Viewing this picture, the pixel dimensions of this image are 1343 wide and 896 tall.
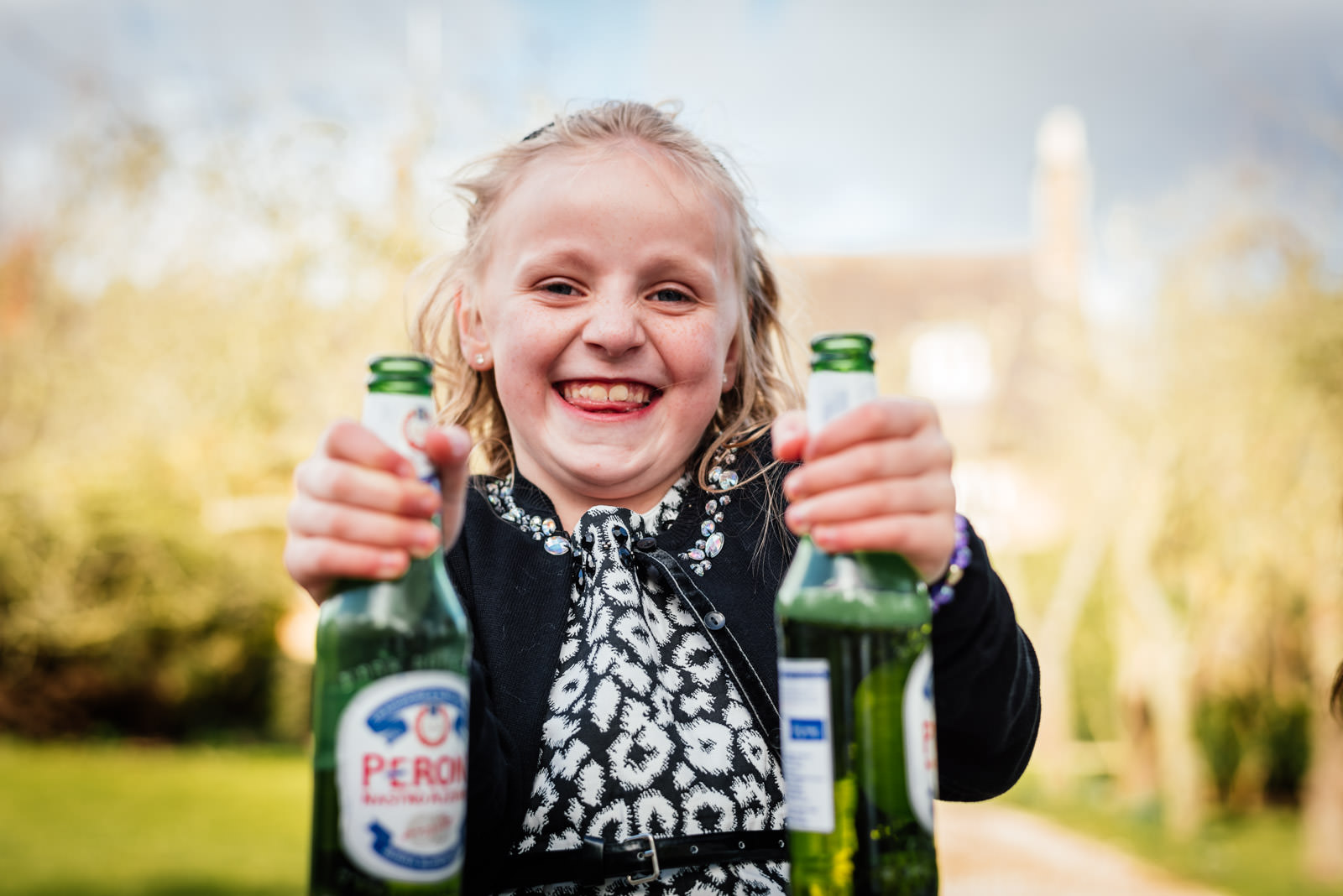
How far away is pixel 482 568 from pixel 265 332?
7.69 meters

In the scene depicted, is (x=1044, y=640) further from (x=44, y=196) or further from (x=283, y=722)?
(x=44, y=196)

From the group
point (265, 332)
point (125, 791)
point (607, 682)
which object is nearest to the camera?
point (607, 682)

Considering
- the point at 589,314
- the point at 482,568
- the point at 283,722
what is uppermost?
the point at 589,314

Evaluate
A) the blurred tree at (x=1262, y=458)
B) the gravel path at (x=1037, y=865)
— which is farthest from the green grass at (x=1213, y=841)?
the blurred tree at (x=1262, y=458)

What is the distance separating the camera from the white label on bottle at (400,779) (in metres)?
1.13

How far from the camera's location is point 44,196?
941 centimetres

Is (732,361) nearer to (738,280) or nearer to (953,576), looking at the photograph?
(738,280)

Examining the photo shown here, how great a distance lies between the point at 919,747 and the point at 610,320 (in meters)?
0.98

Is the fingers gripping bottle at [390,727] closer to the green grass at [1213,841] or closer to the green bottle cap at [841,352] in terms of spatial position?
the green bottle cap at [841,352]

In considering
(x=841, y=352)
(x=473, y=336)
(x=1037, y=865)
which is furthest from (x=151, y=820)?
(x=841, y=352)

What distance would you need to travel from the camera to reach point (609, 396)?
2.03 m

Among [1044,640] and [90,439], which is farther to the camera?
[1044,640]

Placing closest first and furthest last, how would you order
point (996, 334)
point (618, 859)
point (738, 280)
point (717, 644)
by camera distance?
point (618, 859), point (717, 644), point (738, 280), point (996, 334)

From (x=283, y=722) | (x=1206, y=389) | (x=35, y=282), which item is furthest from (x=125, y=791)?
(x=1206, y=389)
